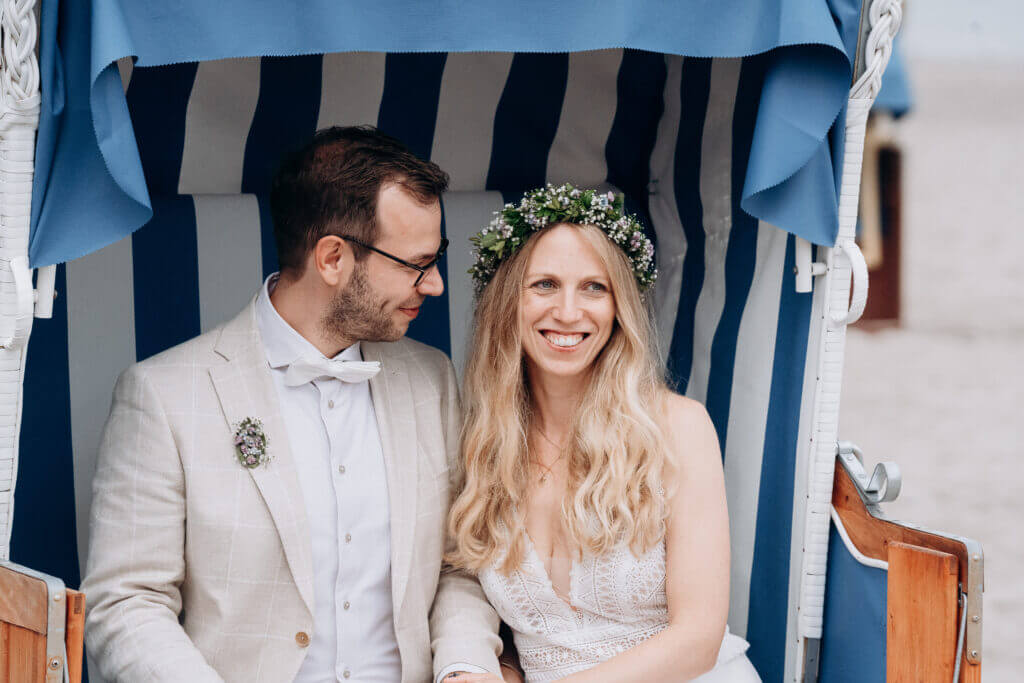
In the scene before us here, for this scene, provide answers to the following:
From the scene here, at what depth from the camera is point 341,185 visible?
257 cm

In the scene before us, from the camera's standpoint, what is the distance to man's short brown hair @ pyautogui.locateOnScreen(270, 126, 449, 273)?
2.55 metres

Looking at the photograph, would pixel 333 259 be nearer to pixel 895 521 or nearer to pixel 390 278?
pixel 390 278

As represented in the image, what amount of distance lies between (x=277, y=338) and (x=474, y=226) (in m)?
0.98

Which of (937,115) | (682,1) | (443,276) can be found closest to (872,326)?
(443,276)

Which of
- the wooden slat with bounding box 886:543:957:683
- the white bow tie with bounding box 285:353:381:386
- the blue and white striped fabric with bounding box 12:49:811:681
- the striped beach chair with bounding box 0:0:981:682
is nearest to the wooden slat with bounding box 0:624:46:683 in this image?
the striped beach chair with bounding box 0:0:981:682

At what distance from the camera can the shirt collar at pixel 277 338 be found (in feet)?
8.58

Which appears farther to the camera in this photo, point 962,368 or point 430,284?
point 962,368

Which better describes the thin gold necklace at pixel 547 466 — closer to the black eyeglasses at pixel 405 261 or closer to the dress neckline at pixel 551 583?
the dress neckline at pixel 551 583

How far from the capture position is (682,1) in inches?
92.7

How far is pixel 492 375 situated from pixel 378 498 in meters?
0.43

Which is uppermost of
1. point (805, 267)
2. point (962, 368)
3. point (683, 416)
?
point (805, 267)

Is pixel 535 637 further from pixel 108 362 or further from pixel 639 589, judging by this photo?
pixel 108 362

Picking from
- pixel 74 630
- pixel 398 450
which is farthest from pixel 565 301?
pixel 74 630

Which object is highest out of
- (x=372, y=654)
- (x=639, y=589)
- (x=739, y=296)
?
(x=739, y=296)
